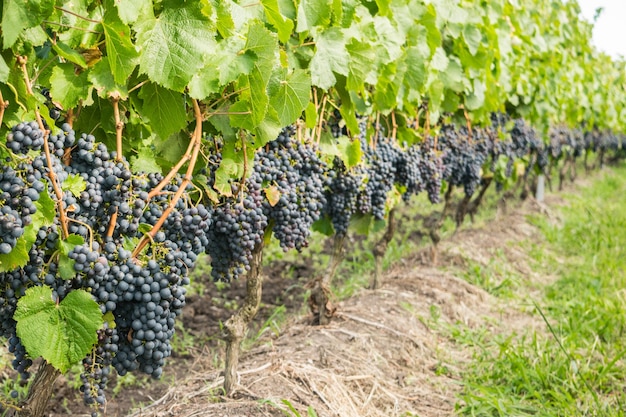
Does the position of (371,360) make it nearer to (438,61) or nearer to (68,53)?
(438,61)

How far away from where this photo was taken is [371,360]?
4176 millimetres

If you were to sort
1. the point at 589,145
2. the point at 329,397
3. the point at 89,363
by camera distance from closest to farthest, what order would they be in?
the point at 89,363 < the point at 329,397 < the point at 589,145

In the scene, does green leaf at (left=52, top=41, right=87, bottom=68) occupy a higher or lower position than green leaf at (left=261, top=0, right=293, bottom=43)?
lower

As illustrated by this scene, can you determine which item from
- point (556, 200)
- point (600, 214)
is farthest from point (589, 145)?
point (600, 214)

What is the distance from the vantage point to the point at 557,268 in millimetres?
7477

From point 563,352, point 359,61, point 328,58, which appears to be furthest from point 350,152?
point 563,352

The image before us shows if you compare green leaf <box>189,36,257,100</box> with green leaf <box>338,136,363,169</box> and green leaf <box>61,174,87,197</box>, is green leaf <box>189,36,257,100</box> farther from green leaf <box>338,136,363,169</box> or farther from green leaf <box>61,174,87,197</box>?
green leaf <box>338,136,363,169</box>

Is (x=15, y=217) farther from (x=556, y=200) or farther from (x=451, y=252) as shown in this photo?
(x=556, y=200)

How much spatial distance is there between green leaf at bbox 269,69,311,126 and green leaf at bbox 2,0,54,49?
1.07 metres

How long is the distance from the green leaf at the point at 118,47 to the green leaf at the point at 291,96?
739mm

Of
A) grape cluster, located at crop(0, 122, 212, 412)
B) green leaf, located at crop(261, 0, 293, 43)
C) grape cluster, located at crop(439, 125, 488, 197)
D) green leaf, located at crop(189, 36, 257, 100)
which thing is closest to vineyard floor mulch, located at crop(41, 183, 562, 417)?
grape cluster, located at crop(439, 125, 488, 197)

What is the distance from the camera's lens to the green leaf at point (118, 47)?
1.85 m

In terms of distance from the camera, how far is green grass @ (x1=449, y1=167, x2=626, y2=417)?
3.72 meters

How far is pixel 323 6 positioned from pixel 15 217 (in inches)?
62.7
